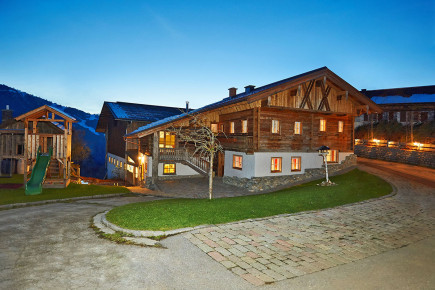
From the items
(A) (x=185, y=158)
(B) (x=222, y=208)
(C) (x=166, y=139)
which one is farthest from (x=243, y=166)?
(B) (x=222, y=208)

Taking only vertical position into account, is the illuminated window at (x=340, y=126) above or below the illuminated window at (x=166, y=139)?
above

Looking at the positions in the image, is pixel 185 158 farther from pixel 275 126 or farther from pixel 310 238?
pixel 310 238

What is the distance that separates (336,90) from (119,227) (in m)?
23.7

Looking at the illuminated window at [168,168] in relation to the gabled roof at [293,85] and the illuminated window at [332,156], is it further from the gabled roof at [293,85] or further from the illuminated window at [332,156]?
the illuminated window at [332,156]

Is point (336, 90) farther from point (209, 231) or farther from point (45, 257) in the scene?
point (45, 257)

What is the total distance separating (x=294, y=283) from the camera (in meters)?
5.86

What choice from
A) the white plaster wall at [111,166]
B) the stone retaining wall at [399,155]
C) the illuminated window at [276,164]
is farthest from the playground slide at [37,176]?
the stone retaining wall at [399,155]

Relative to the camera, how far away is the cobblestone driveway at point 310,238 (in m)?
6.72

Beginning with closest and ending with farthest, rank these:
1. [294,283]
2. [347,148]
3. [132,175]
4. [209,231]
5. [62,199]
A: [294,283] → [209,231] → [62,199] → [347,148] → [132,175]

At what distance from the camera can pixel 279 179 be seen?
2291 cm

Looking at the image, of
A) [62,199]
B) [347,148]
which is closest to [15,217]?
[62,199]

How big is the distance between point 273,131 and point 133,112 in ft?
69.3

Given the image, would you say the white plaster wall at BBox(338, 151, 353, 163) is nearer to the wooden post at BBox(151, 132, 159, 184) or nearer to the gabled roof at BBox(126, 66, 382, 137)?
the gabled roof at BBox(126, 66, 382, 137)

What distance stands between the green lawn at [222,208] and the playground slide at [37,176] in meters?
9.45
